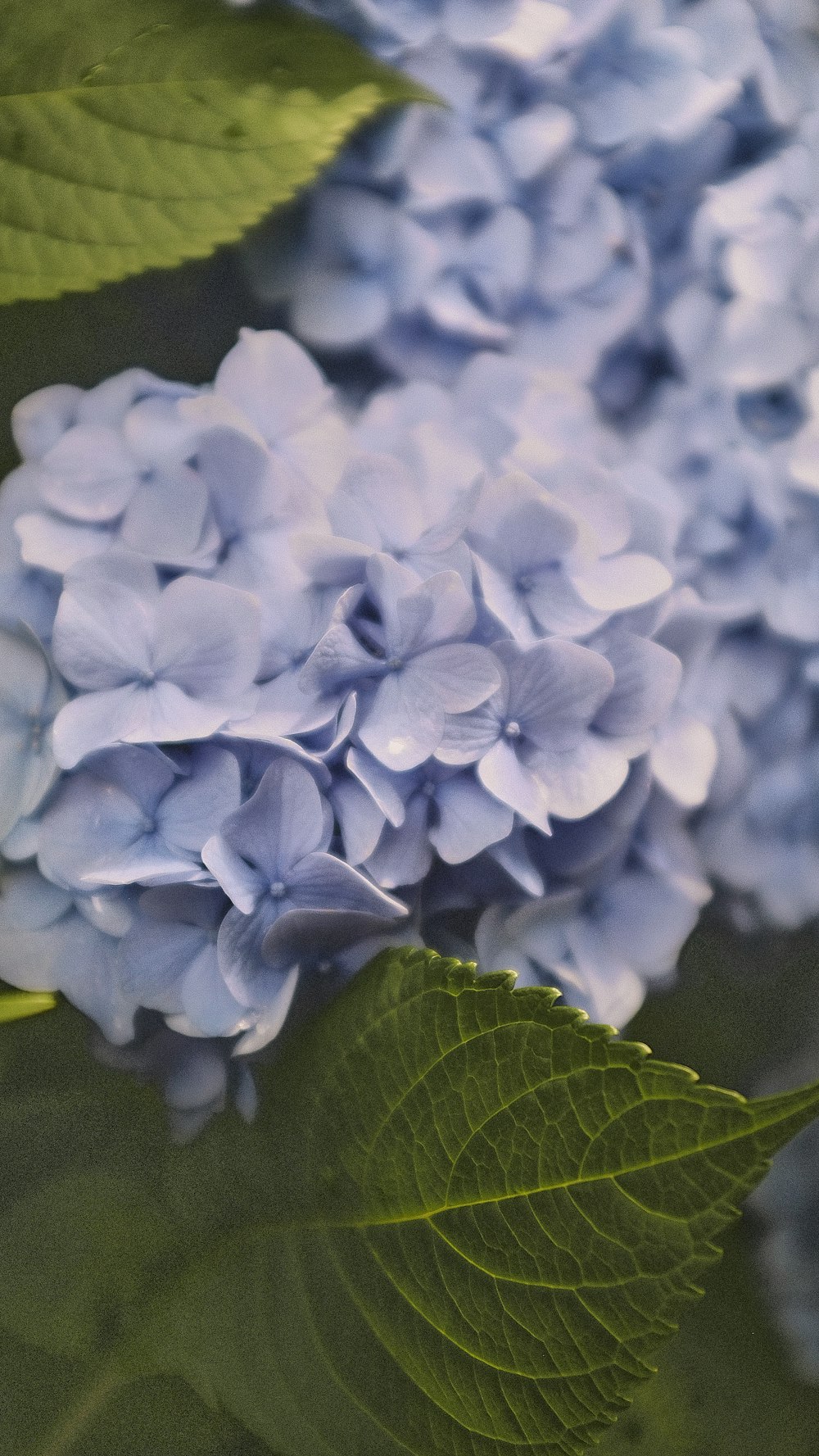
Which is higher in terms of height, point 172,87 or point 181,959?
point 172,87

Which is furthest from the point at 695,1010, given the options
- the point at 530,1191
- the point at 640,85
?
the point at 640,85

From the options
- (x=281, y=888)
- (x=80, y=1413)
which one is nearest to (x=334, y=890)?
(x=281, y=888)

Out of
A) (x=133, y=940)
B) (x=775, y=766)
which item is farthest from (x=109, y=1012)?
(x=775, y=766)

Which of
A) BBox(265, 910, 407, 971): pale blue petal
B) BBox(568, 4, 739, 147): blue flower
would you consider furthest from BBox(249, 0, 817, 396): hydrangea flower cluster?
BBox(265, 910, 407, 971): pale blue petal

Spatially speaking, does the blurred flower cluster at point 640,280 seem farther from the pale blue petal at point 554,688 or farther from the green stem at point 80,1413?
the green stem at point 80,1413

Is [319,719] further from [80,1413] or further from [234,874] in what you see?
[80,1413]

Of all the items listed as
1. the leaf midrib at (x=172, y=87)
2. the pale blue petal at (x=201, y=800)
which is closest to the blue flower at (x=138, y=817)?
the pale blue petal at (x=201, y=800)

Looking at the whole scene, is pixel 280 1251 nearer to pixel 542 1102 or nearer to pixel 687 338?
pixel 542 1102
